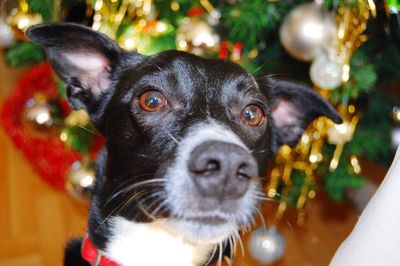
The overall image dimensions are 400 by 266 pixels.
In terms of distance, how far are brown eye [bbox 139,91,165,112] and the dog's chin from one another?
36cm

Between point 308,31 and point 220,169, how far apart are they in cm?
90

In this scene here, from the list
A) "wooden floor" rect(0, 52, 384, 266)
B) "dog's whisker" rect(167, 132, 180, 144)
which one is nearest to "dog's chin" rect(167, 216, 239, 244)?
"dog's whisker" rect(167, 132, 180, 144)

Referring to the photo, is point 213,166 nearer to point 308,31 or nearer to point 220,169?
point 220,169

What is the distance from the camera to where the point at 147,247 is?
152cm

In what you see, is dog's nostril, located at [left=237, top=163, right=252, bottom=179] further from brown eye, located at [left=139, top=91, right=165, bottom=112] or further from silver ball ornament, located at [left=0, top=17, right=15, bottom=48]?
silver ball ornament, located at [left=0, top=17, right=15, bottom=48]

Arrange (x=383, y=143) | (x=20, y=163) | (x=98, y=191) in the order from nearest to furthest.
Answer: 1. (x=98, y=191)
2. (x=383, y=143)
3. (x=20, y=163)

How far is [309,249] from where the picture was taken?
10.4 ft

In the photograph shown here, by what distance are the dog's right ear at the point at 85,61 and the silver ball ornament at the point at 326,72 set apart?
0.73 m

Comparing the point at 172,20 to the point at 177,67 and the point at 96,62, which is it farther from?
the point at 177,67

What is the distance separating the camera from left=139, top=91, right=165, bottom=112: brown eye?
147 cm

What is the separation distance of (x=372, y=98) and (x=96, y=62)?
5.24 ft

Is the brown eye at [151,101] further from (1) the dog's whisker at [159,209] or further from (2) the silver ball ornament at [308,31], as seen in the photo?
(2) the silver ball ornament at [308,31]

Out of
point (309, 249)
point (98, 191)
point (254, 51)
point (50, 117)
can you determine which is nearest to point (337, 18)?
point (254, 51)

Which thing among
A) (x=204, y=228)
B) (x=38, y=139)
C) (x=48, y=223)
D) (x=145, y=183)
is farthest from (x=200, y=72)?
(x=48, y=223)
